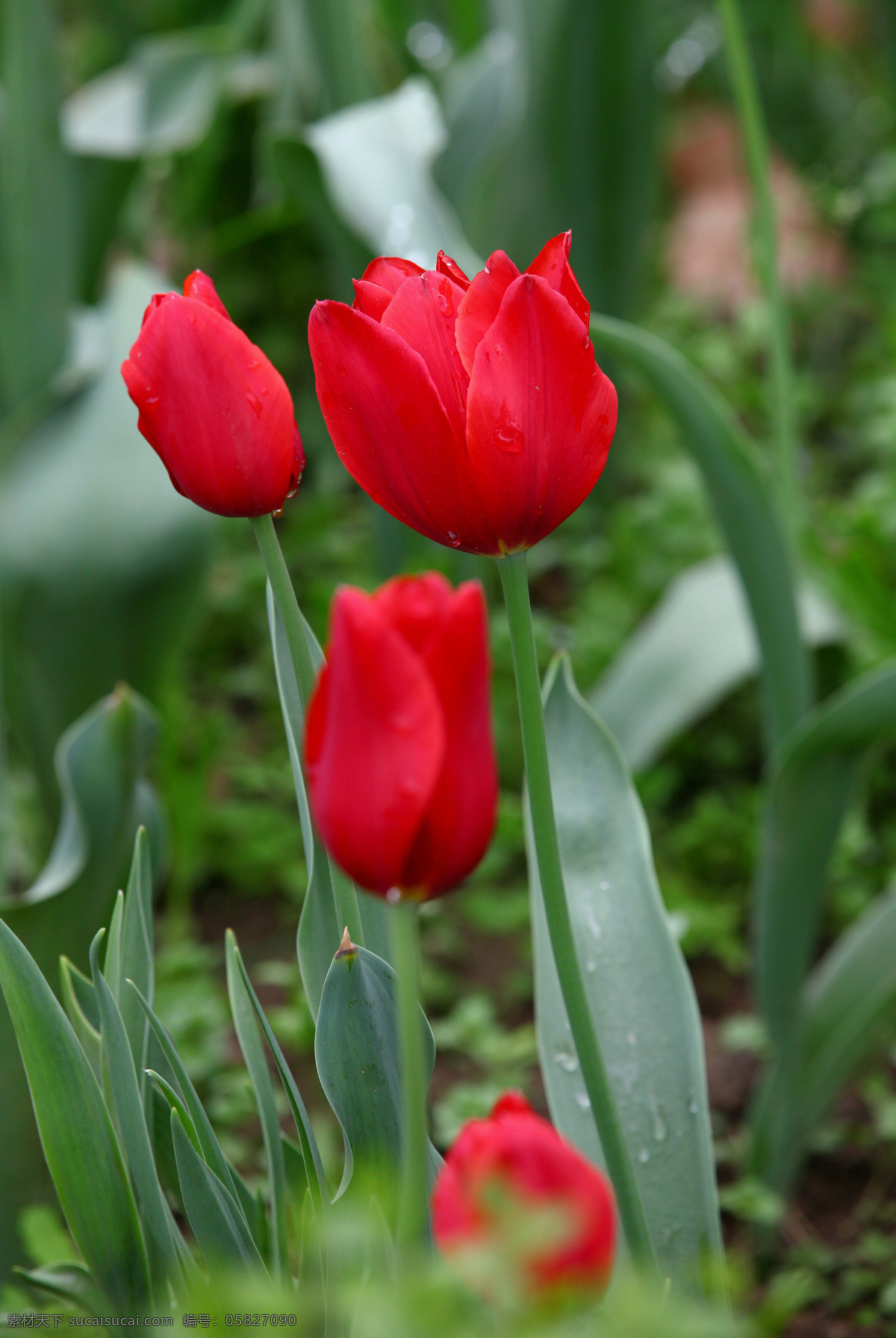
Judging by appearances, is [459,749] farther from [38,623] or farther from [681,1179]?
[38,623]

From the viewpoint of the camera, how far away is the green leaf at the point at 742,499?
0.80 m

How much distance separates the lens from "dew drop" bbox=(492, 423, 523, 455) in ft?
1.22

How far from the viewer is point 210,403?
0.39 m

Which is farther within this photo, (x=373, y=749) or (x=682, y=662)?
(x=682, y=662)

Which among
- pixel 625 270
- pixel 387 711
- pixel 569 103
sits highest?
pixel 569 103

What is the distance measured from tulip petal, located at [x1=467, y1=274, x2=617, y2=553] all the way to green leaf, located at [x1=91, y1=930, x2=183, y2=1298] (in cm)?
23

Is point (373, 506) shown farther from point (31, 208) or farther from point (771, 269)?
point (771, 269)

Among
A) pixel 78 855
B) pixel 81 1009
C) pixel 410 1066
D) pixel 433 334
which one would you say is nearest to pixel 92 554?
pixel 78 855

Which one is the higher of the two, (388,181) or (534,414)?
(388,181)

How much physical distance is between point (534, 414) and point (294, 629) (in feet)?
0.39

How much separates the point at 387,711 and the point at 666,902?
968mm

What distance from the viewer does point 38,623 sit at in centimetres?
112

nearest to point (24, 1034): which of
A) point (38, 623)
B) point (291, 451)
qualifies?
point (291, 451)

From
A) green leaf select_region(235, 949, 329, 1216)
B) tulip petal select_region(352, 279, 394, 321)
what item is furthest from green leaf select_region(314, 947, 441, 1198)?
tulip petal select_region(352, 279, 394, 321)
